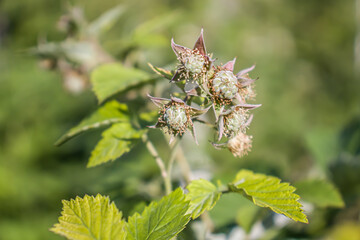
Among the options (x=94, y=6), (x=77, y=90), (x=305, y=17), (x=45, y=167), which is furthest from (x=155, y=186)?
(x=305, y=17)

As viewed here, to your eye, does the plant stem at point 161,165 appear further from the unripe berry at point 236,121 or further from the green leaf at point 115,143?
the unripe berry at point 236,121

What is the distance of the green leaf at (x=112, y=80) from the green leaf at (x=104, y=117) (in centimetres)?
4

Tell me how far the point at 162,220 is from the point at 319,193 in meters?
0.60

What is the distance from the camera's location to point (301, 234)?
3.86ft

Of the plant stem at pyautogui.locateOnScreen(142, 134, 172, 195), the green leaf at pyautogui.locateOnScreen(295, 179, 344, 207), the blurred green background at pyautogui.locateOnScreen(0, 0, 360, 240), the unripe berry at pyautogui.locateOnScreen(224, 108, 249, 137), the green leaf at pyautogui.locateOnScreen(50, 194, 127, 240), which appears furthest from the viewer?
the blurred green background at pyautogui.locateOnScreen(0, 0, 360, 240)

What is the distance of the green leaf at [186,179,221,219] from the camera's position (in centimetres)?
69

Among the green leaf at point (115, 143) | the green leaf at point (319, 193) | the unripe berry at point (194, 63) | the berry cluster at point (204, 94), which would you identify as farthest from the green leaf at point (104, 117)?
the green leaf at point (319, 193)

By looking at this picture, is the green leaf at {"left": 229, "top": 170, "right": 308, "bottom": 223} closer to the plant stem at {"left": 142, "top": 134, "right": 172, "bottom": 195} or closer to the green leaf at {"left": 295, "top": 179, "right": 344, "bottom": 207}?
the plant stem at {"left": 142, "top": 134, "right": 172, "bottom": 195}

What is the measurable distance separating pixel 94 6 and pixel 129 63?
10.1 feet

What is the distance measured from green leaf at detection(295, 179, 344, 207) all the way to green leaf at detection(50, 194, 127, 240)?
639 millimetres

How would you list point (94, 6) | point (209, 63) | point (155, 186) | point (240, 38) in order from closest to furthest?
point (209, 63)
point (155, 186)
point (94, 6)
point (240, 38)

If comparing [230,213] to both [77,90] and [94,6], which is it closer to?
[77,90]

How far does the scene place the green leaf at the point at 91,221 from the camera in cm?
59

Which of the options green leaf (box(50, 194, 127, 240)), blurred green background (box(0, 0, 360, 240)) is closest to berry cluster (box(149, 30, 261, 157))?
green leaf (box(50, 194, 127, 240))
